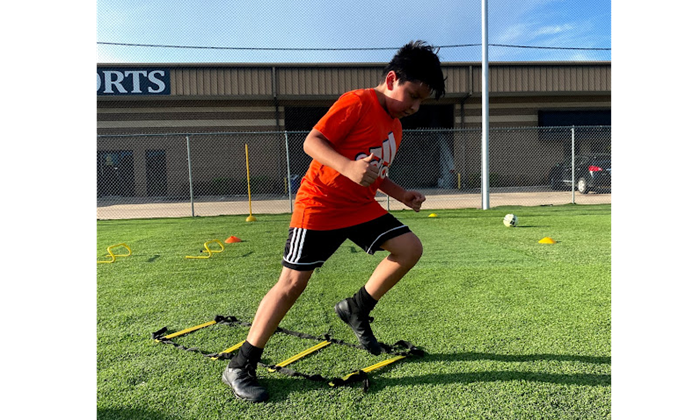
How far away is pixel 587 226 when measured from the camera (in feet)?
30.6

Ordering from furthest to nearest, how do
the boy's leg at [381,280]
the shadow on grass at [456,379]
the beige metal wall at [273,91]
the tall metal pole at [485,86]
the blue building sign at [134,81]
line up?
the beige metal wall at [273,91], the blue building sign at [134,81], the tall metal pole at [485,86], the boy's leg at [381,280], the shadow on grass at [456,379]

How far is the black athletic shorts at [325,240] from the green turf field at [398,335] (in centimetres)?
71

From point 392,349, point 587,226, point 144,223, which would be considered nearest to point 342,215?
point 392,349

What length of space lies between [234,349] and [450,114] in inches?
942

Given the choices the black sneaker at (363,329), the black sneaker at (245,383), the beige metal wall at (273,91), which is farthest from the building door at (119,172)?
the black sneaker at (245,383)

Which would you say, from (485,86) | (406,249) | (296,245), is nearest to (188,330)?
(296,245)

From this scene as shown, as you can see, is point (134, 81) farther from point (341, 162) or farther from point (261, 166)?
point (341, 162)

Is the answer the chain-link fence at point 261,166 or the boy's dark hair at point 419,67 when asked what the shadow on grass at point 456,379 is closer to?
the boy's dark hair at point 419,67

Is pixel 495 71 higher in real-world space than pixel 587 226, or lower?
higher

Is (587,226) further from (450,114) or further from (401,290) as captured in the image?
(450,114)

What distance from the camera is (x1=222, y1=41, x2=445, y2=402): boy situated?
8.22 feet

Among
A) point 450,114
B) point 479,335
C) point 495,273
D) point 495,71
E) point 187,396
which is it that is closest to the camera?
point 187,396

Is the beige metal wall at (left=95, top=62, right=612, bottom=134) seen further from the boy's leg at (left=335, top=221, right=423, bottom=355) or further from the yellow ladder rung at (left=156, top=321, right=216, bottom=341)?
the boy's leg at (left=335, top=221, right=423, bottom=355)

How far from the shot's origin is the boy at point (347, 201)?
8.22 ft
